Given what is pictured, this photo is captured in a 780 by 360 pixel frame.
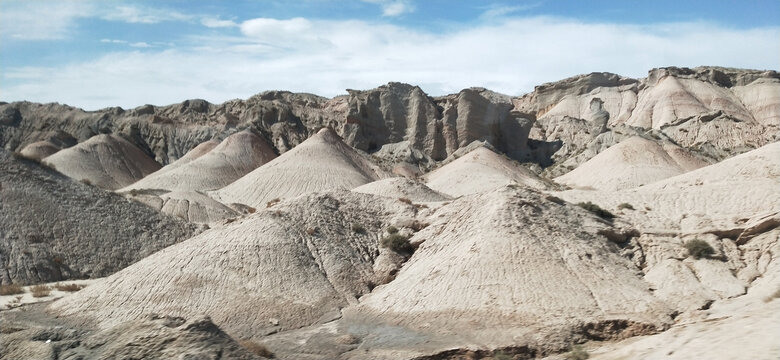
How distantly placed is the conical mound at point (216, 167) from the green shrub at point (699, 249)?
159 feet

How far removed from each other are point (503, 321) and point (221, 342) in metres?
10.00

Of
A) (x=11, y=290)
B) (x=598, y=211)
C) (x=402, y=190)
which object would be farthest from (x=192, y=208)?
(x=598, y=211)

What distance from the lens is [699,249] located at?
2681cm

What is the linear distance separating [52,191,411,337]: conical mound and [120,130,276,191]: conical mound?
39.5 m

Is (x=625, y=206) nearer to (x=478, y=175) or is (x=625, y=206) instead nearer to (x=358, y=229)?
(x=358, y=229)

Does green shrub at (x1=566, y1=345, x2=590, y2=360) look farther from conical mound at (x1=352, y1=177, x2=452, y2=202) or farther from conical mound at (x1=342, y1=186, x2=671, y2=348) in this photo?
conical mound at (x1=352, y1=177, x2=452, y2=202)

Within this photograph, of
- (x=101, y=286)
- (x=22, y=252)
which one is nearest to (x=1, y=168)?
(x=22, y=252)

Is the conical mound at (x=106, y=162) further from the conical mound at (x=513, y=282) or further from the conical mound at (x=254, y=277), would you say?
the conical mound at (x=513, y=282)

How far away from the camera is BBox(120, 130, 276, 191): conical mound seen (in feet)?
233

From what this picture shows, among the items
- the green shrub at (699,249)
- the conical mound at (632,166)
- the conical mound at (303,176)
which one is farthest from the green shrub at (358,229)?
the conical mound at (632,166)

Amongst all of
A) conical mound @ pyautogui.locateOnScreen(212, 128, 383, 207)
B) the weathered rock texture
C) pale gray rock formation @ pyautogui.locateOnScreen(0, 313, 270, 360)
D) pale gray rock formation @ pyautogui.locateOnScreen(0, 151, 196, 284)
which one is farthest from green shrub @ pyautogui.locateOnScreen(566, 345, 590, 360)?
the weathered rock texture

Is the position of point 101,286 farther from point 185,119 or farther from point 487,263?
point 185,119

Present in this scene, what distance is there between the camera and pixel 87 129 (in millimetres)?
114188

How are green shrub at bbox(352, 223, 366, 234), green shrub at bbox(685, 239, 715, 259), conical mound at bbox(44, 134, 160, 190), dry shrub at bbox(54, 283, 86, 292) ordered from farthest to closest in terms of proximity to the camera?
conical mound at bbox(44, 134, 160, 190), green shrub at bbox(352, 223, 366, 234), dry shrub at bbox(54, 283, 86, 292), green shrub at bbox(685, 239, 715, 259)
